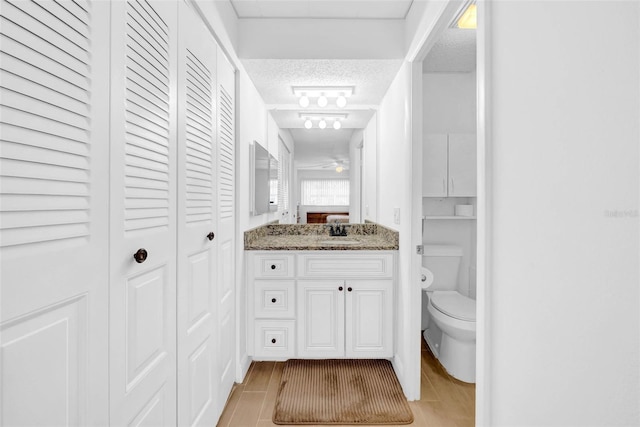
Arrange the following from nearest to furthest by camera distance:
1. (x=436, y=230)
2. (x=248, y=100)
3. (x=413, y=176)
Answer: (x=413, y=176), (x=248, y=100), (x=436, y=230)

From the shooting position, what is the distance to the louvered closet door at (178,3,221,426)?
1.25m

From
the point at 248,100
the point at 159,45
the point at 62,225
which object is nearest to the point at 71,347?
the point at 62,225

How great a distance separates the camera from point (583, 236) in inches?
26.3

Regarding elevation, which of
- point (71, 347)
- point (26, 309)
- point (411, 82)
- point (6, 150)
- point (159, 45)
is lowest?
point (71, 347)

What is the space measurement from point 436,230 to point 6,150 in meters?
2.63

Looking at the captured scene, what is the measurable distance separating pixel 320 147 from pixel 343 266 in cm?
133

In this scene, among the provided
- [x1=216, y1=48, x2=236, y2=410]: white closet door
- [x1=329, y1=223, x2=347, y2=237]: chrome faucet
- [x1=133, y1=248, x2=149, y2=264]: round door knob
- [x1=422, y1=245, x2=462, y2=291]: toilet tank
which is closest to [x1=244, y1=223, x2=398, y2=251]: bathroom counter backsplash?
[x1=329, y1=223, x2=347, y2=237]: chrome faucet

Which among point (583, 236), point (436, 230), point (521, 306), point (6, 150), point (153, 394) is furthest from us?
point (436, 230)

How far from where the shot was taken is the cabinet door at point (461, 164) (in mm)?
2467

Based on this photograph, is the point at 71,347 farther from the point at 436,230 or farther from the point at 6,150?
the point at 436,230

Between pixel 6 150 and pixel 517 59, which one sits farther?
pixel 517 59

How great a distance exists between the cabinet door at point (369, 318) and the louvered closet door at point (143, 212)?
1.31 metres

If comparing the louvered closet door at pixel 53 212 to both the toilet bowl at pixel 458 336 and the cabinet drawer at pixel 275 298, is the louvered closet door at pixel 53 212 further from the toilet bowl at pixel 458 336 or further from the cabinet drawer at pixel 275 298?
the toilet bowl at pixel 458 336

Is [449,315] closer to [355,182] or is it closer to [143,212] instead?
[355,182]
